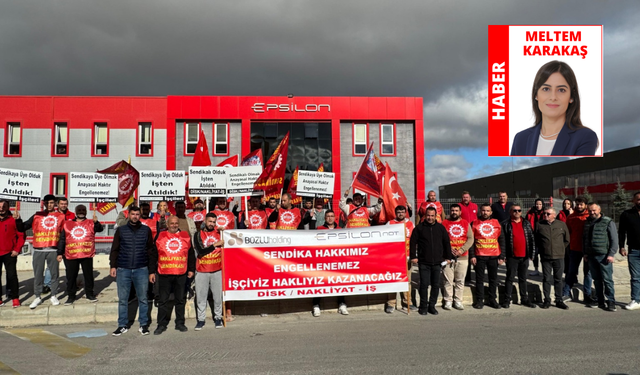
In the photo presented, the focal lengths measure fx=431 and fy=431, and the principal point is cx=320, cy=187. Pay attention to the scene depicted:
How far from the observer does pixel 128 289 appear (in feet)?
22.8

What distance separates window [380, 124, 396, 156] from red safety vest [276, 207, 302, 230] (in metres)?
18.0

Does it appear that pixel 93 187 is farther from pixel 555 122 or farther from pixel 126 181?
pixel 555 122

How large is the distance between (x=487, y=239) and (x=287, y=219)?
3.99 metres

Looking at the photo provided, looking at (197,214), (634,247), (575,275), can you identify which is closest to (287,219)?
(197,214)

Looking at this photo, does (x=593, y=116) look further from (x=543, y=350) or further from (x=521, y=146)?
(x=543, y=350)

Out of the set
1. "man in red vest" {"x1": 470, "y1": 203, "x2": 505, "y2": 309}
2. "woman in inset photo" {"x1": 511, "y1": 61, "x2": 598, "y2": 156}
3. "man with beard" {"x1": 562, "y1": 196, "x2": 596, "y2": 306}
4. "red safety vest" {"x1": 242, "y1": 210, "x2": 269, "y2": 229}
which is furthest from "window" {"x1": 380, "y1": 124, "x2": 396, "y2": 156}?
"man in red vest" {"x1": 470, "y1": 203, "x2": 505, "y2": 309}

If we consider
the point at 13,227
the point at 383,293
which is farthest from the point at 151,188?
the point at 383,293

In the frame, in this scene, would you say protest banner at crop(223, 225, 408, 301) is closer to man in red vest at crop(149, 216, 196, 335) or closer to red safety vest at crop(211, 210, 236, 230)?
man in red vest at crop(149, 216, 196, 335)

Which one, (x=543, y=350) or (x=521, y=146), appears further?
(x=521, y=146)

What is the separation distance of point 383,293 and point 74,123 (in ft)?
78.8

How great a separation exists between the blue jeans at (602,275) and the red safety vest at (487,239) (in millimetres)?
1901

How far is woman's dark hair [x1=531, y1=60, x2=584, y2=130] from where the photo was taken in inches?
488

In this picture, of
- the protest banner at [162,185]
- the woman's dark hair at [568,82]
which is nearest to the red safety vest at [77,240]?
the protest banner at [162,185]

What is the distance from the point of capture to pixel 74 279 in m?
8.28
